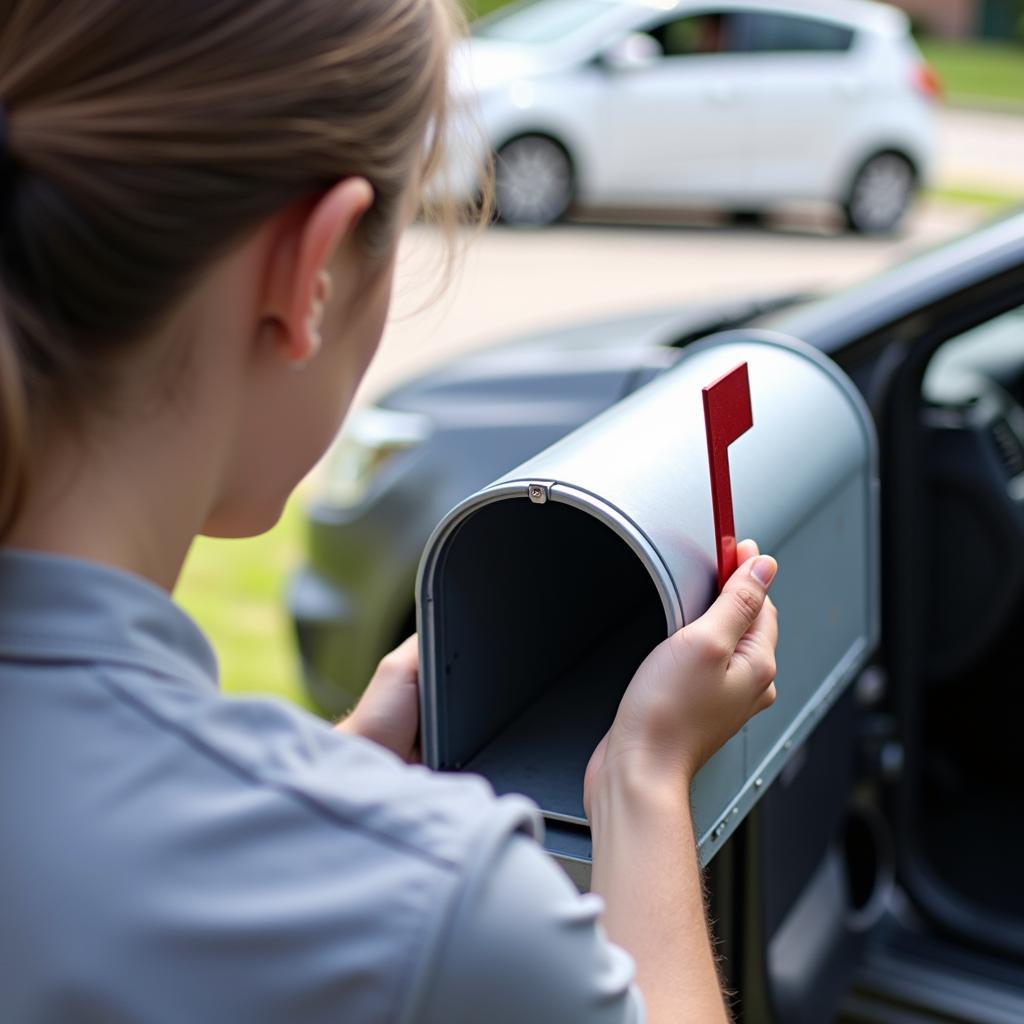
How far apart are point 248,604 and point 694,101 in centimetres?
639

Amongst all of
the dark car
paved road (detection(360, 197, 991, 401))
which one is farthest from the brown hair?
paved road (detection(360, 197, 991, 401))

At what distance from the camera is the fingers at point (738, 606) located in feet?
3.83

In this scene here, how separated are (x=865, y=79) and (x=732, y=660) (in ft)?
31.0

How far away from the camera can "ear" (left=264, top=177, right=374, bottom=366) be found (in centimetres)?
88

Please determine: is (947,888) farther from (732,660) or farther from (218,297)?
(218,297)

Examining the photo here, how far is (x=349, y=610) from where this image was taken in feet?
9.10

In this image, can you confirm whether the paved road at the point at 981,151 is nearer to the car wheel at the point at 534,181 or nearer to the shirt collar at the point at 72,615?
the car wheel at the point at 534,181

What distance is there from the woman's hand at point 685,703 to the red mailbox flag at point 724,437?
7 cm

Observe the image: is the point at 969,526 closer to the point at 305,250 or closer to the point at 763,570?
the point at 763,570

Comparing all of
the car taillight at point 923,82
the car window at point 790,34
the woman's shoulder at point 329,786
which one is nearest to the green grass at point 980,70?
the car taillight at point 923,82

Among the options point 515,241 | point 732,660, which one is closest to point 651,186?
point 515,241

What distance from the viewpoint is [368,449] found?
2883 millimetres

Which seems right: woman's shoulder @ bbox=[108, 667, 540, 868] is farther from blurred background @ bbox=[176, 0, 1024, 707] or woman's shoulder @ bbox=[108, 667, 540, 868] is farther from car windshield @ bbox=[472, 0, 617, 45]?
car windshield @ bbox=[472, 0, 617, 45]

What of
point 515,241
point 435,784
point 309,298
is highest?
point 309,298
